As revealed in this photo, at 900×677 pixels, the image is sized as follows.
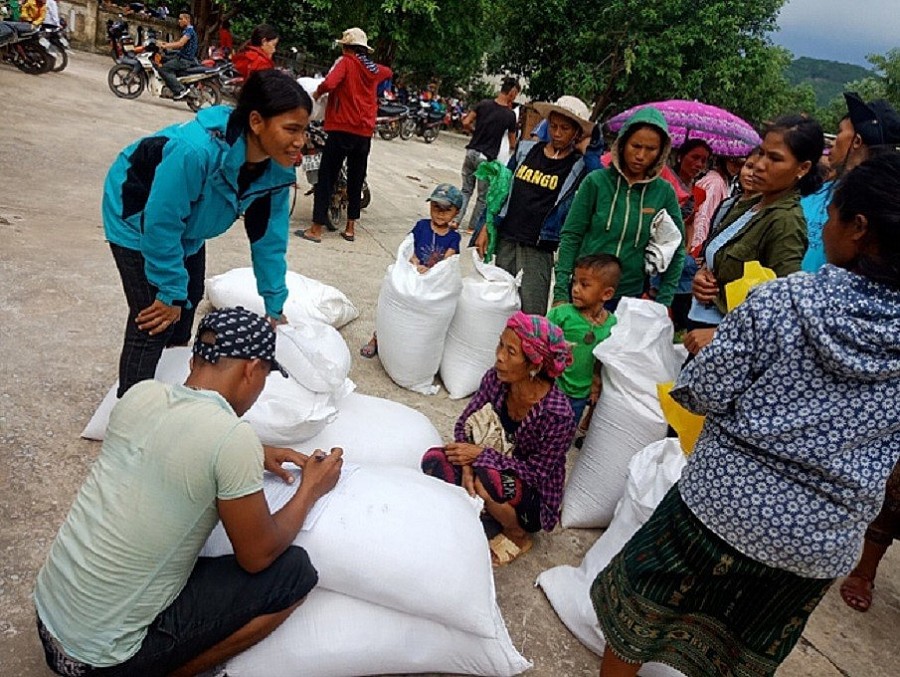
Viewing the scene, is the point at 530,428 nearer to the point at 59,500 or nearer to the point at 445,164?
the point at 59,500

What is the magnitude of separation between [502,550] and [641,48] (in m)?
13.6

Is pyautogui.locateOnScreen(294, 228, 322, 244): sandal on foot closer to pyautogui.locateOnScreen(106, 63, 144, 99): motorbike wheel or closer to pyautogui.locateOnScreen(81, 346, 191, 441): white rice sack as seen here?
pyautogui.locateOnScreen(81, 346, 191, 441): white rice sack

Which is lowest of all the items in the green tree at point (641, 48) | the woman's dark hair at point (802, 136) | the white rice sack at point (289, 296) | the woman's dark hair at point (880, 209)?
the white rice sack at point (289, 296)

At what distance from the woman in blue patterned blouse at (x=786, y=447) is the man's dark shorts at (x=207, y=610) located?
2.47ft

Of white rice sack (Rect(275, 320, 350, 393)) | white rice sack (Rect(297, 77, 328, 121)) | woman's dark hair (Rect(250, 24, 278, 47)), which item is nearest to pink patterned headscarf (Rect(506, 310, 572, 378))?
white rice sack (Rect(275, 320, 350, 393))

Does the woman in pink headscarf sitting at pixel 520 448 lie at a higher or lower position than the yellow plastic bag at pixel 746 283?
lower

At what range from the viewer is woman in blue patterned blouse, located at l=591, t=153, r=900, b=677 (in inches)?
43.9

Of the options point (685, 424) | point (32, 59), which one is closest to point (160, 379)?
point (685, 424)

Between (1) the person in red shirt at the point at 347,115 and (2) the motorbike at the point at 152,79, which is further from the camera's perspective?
(2) the motorbike at the point at 152,79

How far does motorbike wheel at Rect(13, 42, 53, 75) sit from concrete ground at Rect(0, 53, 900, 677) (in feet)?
12.9

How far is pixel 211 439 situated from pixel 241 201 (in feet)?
3.39

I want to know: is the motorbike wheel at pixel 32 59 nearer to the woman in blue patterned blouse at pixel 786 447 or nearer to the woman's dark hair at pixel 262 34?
the woman's dark hair at pixel 262 34

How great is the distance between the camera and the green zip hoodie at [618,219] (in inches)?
99.4

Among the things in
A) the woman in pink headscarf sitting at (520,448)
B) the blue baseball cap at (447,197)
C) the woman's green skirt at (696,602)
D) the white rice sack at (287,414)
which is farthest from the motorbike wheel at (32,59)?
the woman's green skirt at (696,602)
